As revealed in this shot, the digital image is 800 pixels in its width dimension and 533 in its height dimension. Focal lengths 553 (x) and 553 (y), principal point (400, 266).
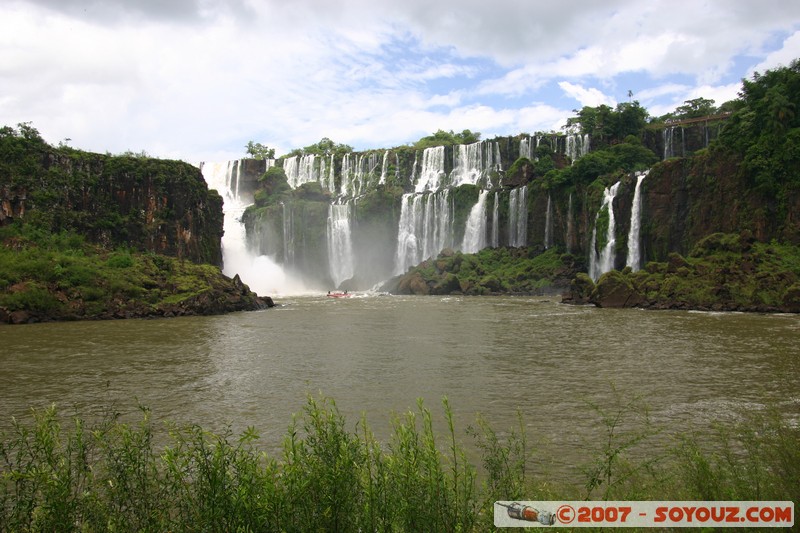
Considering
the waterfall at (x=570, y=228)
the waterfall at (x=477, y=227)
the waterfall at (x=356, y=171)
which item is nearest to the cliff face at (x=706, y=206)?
the waterfall at (x=570, y=228)

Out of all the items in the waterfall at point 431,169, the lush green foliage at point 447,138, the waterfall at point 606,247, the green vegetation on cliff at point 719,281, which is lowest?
the green vegetation on cliff at point 719,281

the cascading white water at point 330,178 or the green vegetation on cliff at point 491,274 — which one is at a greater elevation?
the cascading white water at point 330,178

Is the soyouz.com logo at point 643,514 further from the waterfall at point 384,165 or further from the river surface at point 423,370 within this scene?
the waterfall at point 384,165

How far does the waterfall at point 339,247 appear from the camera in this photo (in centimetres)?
7712

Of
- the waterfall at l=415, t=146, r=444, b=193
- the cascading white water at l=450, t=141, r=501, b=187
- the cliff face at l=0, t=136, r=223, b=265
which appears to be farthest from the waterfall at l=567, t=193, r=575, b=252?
the cliff face at l=0, t=136, r=223, b=265

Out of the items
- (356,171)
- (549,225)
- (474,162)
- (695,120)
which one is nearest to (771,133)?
(549,225)

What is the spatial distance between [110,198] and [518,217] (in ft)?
149

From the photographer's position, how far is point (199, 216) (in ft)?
196

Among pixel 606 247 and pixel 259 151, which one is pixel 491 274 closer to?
pixel 606 247

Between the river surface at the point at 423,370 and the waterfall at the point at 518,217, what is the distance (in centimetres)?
3648

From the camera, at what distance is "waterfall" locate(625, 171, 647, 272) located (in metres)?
52.5

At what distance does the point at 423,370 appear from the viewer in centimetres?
1773

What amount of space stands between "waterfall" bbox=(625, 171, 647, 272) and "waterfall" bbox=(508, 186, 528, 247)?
16036 mm

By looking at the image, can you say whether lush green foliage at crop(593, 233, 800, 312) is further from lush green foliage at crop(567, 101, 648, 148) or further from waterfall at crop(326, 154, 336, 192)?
waterfall at crop(326, 154, 336, 192)
